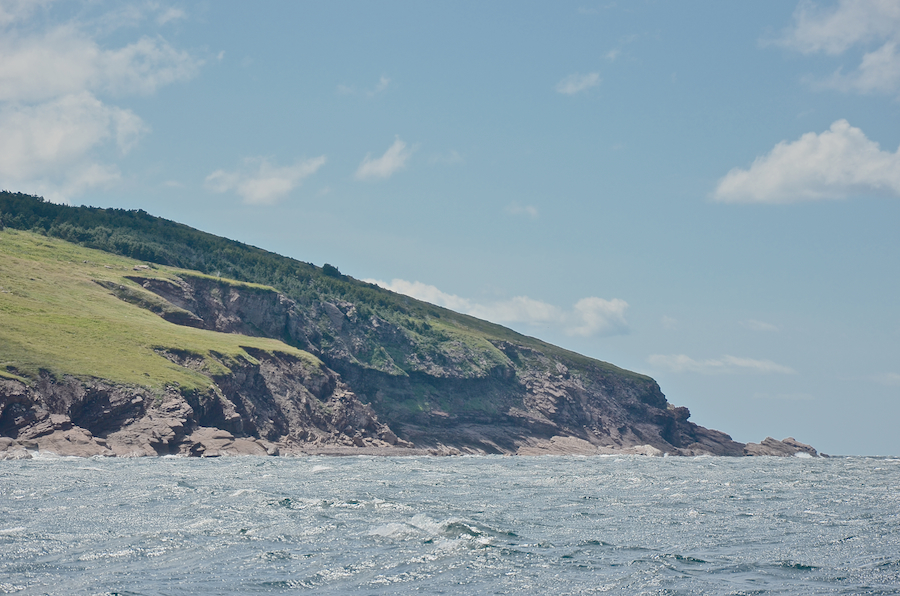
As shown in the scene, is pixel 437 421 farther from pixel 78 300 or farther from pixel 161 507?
pixel 161 507

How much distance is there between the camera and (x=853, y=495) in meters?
54.0

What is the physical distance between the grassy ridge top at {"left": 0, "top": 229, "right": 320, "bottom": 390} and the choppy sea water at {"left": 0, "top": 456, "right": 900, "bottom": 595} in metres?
49.9

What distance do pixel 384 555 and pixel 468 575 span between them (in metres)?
3.90

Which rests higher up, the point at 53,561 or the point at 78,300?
the point at 78,300

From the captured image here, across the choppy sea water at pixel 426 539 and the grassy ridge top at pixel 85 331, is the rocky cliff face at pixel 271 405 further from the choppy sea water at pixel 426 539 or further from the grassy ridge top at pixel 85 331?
the choppy sea water at pixel 426 539

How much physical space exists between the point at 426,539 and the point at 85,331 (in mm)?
97209

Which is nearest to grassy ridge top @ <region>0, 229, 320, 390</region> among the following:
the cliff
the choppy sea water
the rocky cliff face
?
the cliff

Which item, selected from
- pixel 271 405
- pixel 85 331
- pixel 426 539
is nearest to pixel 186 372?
pixel 85 331

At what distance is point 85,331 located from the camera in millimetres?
113812

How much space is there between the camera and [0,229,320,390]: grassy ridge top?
99.4 m

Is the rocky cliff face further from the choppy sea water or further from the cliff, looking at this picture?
the choppy sea water

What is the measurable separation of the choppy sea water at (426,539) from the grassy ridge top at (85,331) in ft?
164

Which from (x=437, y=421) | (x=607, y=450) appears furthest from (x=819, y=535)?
(x=607, y=450)

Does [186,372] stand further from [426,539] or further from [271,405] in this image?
[426,539]
